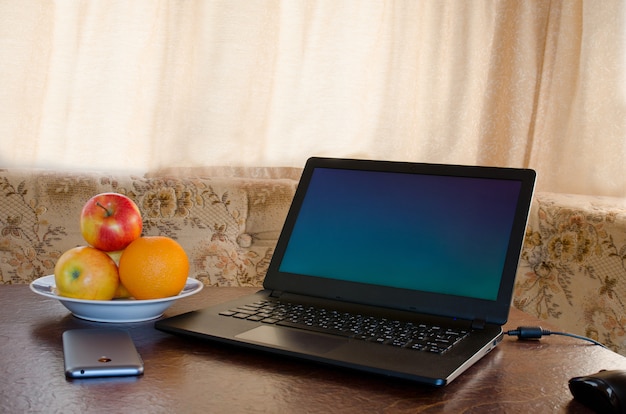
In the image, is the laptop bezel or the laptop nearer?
the laptop

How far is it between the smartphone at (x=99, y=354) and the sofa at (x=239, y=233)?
35.1 inches

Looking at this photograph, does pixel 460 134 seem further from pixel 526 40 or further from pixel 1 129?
pixel 1 129

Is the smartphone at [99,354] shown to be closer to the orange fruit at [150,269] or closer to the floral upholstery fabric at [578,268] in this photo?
the orange fruit at [150,269]

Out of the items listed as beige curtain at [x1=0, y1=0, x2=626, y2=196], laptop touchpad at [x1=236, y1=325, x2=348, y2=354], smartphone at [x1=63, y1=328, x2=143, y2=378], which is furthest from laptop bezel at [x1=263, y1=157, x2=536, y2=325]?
beige curtain at [x1=0, y1=0, x2=626, y2=196]

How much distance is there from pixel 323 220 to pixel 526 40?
1335mm

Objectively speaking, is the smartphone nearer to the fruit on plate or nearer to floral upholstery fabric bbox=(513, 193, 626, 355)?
the fruit on plate

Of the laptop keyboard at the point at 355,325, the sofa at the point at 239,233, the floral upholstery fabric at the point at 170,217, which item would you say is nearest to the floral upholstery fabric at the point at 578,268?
the sofa at the point at 239,233

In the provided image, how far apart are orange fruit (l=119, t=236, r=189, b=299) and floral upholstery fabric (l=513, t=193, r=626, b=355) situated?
1070mm

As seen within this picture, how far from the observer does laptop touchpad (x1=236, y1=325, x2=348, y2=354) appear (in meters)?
0.81

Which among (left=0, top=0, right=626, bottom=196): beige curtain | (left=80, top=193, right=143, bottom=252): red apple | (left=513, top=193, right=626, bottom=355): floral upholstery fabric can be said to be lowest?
(left=513, top=193, right=626, bottom=355): floral upholstery fabric

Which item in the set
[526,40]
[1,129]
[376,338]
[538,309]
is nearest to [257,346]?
[376,338]

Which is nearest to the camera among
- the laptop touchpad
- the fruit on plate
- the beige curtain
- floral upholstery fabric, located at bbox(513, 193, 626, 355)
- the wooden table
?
the wooden table

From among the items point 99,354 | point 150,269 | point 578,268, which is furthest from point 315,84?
point 99,354

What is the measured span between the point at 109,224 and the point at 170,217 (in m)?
0.81
